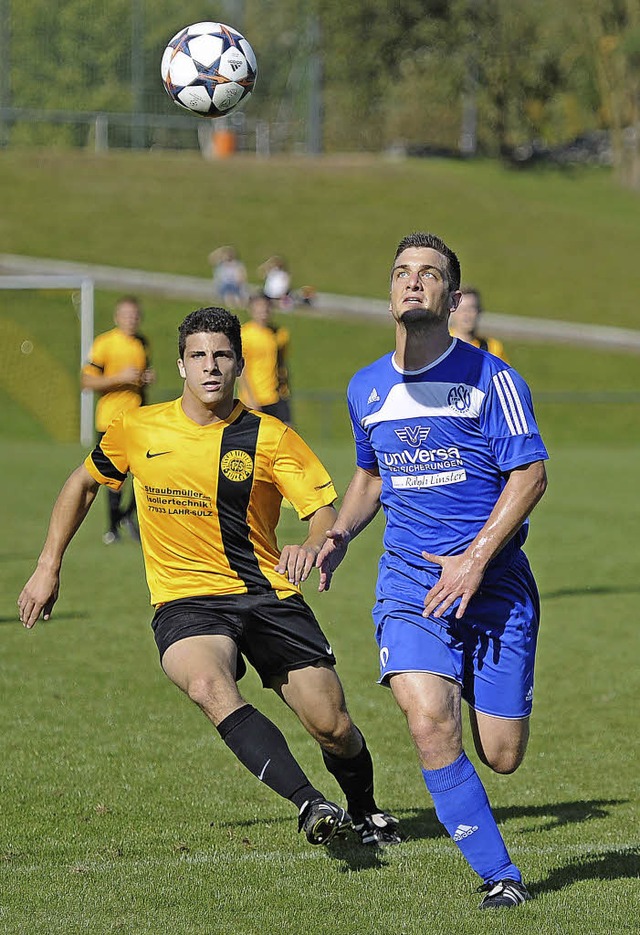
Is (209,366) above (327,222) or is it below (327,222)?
below

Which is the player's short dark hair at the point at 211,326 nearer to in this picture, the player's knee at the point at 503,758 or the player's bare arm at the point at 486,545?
the player's bare arm at the point at 486,545

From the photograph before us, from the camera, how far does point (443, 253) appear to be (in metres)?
4.85

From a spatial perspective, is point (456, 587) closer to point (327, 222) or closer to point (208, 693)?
point (208, 693)

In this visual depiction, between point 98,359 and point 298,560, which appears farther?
point 98,359

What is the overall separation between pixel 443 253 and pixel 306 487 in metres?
A: 1.09

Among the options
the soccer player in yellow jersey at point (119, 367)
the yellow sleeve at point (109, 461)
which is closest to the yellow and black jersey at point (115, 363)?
the soccer player in yellow jersey at point (119, 367)

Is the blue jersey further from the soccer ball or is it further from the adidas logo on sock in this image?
the soccer ball

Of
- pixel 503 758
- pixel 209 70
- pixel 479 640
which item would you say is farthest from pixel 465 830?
pixel 209 70

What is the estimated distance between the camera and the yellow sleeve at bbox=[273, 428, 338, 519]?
528cm

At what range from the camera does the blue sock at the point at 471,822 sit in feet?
14.9

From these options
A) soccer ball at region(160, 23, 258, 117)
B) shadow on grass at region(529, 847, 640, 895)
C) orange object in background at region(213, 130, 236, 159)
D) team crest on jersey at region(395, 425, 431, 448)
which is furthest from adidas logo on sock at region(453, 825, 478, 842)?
orange object in background at region(213, 130, 236, 159)

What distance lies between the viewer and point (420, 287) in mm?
4746

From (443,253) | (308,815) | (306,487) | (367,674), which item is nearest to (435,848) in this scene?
(308,815)

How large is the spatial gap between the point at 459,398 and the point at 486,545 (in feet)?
1.86
